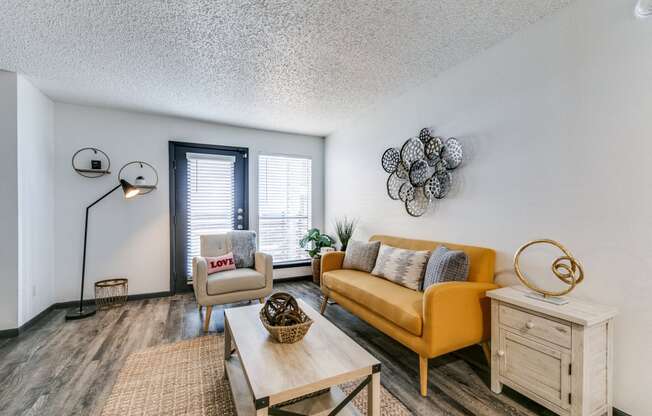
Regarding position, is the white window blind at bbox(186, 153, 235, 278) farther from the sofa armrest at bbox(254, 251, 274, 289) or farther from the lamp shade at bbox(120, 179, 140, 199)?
the sofa armrest at bbox(254, 251, 274, 289)

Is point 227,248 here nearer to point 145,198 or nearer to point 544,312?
point 145,198

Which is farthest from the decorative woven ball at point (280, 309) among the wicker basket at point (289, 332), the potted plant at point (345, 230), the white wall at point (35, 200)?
the white wall at point (35, 200)

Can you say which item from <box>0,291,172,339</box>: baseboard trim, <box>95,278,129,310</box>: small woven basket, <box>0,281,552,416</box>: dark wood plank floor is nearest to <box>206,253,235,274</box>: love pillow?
<box>0,281,552,416</box>: dark wood plank floor

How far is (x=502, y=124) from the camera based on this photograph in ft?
7.03

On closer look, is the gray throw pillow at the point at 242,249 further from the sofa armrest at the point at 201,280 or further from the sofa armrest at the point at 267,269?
the sofa armrest at the point at 201,280

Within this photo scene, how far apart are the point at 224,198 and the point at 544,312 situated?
3.80 meters

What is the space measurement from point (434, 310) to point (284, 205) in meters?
3.17

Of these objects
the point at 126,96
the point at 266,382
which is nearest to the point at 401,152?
the point at 266,382

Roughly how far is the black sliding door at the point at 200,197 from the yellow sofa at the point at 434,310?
243 centimetres

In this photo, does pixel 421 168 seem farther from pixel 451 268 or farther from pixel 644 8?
pixel 644 8

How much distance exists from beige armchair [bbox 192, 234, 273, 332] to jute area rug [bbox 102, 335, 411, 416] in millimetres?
505

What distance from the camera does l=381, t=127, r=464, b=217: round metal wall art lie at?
2531 mm

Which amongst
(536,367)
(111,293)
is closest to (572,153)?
(536,367)

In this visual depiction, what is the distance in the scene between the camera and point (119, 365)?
207 centimetres
